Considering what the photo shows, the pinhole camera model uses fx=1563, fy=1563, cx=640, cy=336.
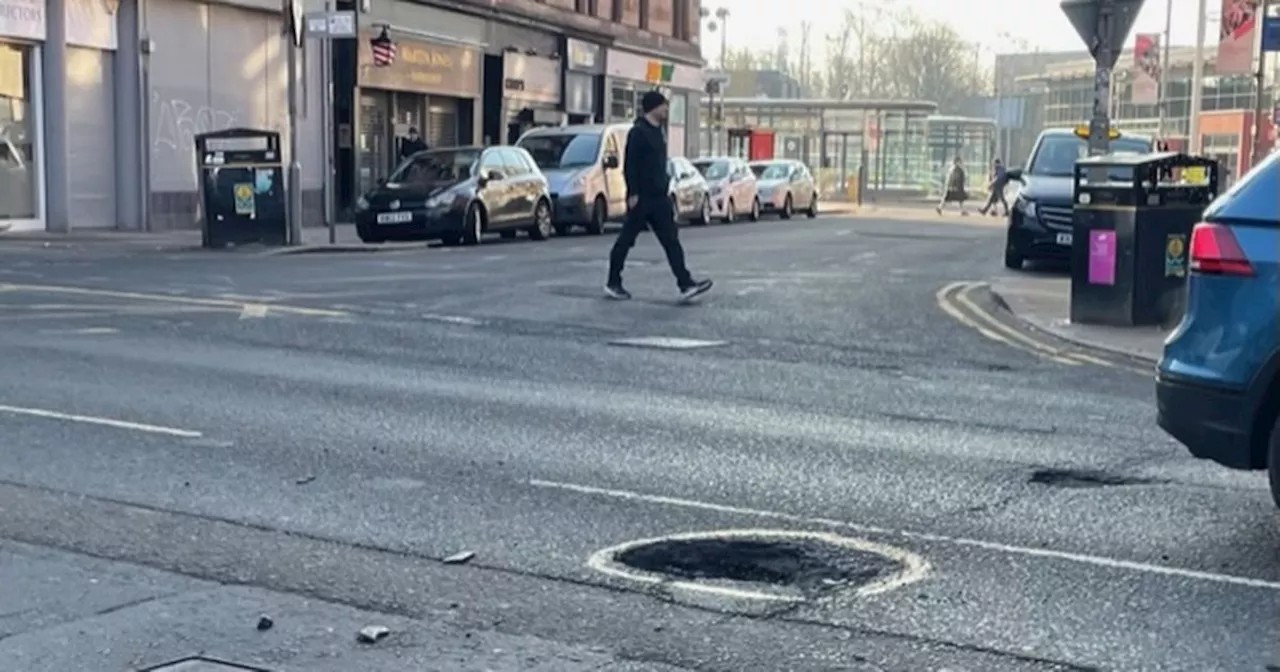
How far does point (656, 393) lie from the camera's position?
9.48 metres

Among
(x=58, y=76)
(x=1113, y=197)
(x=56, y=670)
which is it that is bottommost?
(x=56, y=670)

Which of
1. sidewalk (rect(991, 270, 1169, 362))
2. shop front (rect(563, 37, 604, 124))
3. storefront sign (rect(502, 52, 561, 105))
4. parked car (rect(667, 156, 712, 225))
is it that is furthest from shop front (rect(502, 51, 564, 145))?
sidewalk (rect(991, 270, 1169, 362))

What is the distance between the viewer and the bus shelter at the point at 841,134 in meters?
55.6

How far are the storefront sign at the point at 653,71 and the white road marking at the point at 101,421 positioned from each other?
36.6 metres

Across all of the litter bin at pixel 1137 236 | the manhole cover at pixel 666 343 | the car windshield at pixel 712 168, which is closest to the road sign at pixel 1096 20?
the litter bin at pixel 1137 236

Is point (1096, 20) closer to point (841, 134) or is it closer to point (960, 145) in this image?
point (841, 134)

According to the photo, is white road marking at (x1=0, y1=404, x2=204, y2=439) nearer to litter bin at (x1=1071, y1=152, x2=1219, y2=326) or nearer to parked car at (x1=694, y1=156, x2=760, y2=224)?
litter bin at (x1=1071, y1=152, x2=1219, y2=326)

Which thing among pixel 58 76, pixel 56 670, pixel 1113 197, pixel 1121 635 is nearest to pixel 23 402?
pixel 56 670

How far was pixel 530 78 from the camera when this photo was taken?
3878cm

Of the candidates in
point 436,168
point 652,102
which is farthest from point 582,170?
point 652,102

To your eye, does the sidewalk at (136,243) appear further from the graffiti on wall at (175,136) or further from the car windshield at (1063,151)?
the car windshield at (1063,151)

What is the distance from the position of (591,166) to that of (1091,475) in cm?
2079

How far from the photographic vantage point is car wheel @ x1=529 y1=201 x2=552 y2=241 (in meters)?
25.2

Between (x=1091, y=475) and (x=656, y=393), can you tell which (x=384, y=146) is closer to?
(x=656, y=393)
